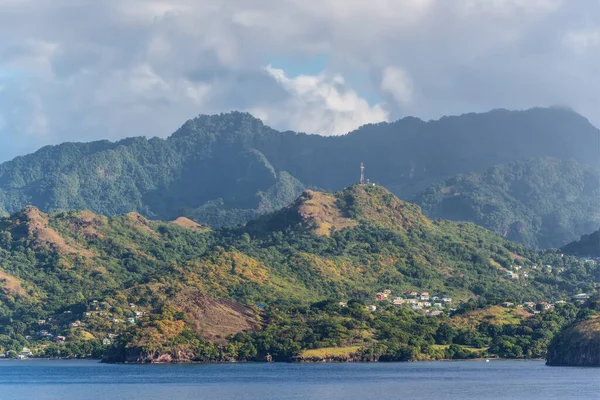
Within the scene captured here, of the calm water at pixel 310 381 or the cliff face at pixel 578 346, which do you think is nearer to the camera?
the calm water at pixel 310 381

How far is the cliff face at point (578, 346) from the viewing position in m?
167

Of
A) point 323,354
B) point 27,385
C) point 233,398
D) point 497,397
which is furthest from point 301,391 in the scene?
point 323,354

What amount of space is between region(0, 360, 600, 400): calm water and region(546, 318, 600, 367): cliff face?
3.75 m

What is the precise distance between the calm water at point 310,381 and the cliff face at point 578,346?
12.3 ft

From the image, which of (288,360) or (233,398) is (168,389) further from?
(288,360)

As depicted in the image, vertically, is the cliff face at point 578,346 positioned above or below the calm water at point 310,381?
above

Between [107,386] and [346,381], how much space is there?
96.4ft

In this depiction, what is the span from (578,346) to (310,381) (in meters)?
41.2

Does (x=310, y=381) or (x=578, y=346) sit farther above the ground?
(x=578, y=346)

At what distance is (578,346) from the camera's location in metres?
170

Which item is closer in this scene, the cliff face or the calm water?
the calm water

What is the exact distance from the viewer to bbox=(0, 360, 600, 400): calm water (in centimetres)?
13338

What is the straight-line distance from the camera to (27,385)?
15900 cm

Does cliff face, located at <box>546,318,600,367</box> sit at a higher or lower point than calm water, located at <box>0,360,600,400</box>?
higher
